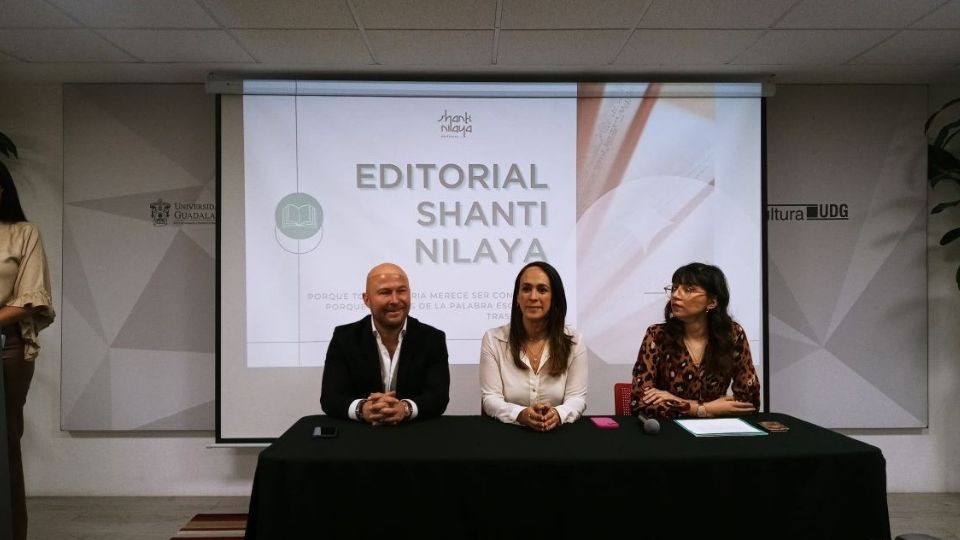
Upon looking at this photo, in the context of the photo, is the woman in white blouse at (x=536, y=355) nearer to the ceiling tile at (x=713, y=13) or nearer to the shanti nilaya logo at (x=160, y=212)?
the ceiling tile at (x=713, y=13)

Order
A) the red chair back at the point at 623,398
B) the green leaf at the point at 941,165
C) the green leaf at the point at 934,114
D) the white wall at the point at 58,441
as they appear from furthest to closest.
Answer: the white wall at the point at 58,441
the green leaf at the point at 941,165
the green leaf at the point at 934,114
the red chair back at the point at 623,398

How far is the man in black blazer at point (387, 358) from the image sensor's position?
208cm

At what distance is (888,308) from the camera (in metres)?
3.67

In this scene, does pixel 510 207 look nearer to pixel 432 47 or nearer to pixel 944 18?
pixel 432 47

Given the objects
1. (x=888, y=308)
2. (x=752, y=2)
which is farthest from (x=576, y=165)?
(x=888, y=308)

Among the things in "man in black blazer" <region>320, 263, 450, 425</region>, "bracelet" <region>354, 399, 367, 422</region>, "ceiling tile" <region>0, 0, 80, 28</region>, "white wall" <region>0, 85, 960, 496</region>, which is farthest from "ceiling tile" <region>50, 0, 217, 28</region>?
"bracelet" <region>354, 399, 367, 422</region>

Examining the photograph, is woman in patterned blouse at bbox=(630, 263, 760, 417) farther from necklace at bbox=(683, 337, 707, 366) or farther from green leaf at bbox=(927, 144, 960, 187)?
green leaf at bbox=(927, 144, 960, 187)

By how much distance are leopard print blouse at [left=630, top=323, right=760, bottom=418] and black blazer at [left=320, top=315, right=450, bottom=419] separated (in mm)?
789

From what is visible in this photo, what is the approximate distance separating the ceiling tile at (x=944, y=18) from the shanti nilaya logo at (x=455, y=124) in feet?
7.83

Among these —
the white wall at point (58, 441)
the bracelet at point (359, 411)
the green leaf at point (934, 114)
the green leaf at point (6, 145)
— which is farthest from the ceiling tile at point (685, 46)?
the green leaf at point (6, 145)

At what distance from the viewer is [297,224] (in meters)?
3.47

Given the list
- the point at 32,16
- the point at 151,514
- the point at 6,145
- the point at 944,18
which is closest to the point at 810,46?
the point at 944,18

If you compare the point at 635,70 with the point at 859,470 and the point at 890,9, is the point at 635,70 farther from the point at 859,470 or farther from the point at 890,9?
the point at 859,470

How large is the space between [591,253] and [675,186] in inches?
26.6
